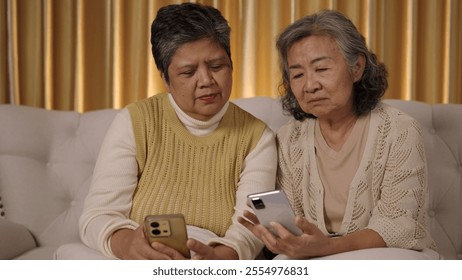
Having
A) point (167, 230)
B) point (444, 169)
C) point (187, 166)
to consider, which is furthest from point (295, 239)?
point (444, 169)

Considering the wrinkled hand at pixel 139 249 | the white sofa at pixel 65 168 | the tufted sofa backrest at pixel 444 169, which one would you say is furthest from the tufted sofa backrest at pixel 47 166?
the tufted sofa backrest at pixel 444 169

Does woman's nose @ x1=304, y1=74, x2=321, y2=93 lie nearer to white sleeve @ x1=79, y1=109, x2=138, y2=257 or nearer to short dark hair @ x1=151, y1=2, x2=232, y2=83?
short dark hair @ x1=151, y1=2, x2=232, y2=83

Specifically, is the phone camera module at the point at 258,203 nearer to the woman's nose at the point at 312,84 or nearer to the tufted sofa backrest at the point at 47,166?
the woman's nose at the point at 312,84

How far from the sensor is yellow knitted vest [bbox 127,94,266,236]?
54.7 inches

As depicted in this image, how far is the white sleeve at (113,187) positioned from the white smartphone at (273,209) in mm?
324

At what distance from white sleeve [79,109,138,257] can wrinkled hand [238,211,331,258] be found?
0.30m

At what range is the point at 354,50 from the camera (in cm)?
138

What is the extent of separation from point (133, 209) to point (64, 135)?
54cm

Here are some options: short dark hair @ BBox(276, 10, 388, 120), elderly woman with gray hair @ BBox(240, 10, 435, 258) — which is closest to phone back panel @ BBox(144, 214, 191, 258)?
elderly woman with gray hair @ BBox(240, 10, 435, 258)

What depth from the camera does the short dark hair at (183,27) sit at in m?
1.35

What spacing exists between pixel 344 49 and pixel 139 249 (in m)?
0.62

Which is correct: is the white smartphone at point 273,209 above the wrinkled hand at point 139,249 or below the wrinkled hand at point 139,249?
above
